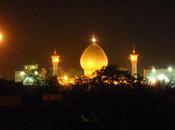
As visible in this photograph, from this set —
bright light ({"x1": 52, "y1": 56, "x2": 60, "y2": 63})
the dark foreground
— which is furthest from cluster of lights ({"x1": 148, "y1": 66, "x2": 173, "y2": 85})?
bright light ({"x1": 52, "y1": 56, "x2": 60, "y2": 63})

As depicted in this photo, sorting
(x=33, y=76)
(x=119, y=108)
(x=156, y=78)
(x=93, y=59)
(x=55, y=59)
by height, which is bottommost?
(x=119, y=108)

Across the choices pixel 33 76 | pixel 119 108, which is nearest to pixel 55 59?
pixel 33 76

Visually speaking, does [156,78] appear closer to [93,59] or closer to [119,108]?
[119,108]

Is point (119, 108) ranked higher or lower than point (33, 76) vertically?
lower

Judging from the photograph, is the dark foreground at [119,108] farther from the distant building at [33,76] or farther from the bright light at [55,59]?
the bright light at [55,59]

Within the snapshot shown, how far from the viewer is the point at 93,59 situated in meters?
47.1

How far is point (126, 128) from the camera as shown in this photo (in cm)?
1212

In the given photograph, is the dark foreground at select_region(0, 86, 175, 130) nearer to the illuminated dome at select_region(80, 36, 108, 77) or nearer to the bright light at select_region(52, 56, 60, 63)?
the illuminated dome at select_region(80, 36, 108, 77)

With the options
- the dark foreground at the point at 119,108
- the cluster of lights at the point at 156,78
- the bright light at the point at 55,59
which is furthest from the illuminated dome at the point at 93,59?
the dark foreground at the point at 119,108

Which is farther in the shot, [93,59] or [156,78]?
[93,59]

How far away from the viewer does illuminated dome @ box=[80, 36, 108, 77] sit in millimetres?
46594

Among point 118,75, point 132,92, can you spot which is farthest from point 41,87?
point 132,92

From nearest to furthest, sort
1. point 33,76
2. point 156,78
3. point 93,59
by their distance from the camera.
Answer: point 156,78 → point 33,76 → point 93,59

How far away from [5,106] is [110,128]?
13.3 ft
